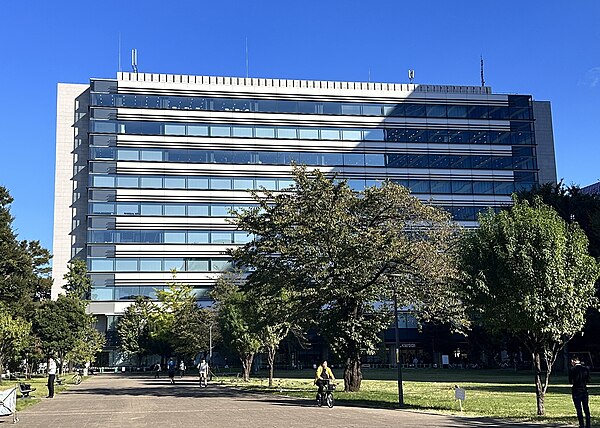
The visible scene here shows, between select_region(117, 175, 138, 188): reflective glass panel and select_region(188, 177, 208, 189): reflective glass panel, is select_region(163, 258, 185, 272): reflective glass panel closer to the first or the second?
select_region(188, 177, 208, 189): reflective glass panel

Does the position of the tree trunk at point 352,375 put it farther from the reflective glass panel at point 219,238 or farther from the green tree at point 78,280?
the reflective glass panel at point 219,238

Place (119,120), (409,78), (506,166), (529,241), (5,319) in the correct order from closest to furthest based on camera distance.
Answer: (529,241), (5,319), (119,120), (506,166), (409,78)

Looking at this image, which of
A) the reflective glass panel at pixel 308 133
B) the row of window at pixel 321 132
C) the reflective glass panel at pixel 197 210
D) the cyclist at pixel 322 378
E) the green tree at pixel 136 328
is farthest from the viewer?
the reflective glass panel at pixel 308 133

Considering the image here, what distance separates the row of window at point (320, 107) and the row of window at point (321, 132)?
7.49ft

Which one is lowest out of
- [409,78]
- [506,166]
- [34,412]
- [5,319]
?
[34,412]

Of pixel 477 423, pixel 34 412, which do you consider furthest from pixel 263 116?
pixel 477 423

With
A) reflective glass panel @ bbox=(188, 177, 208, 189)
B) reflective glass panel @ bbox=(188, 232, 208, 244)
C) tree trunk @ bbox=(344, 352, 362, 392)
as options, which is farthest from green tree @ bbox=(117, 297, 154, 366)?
tree trunk @ bbox=(344, 352, 362, 392)

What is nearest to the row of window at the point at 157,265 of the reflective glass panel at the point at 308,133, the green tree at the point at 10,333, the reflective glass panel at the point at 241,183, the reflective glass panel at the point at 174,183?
the reflective glass panel at the point at 174,183

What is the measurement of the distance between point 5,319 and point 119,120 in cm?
5294

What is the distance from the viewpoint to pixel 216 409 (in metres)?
26.9

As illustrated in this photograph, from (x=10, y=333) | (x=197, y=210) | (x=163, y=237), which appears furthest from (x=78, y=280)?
(x=10, y=333)

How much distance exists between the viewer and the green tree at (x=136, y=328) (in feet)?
304

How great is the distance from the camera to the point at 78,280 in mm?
87125

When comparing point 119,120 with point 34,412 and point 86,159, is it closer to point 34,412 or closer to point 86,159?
point 86,159
